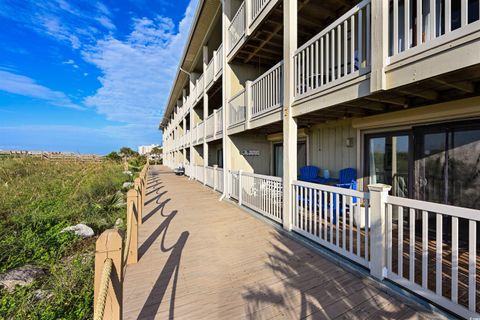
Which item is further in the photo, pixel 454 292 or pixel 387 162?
pixel 387 162

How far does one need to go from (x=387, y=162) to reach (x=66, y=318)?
623cm

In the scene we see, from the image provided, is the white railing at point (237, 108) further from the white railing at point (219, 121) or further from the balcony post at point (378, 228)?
the balcony post at point (378, 228)

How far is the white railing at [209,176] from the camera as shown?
11.1 meters

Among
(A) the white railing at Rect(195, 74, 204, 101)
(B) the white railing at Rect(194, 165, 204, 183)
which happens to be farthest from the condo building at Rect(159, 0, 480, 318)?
(B) the white railing at Rect(194, 165, 204, 183)

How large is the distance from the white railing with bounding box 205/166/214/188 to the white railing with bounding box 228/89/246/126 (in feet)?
10.6

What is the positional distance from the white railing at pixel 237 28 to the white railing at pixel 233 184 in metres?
4.39

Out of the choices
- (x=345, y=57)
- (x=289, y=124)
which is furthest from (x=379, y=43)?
(x=289, y=124)

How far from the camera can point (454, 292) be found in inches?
88.0

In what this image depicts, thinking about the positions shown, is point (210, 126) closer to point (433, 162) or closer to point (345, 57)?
point (345, 57)

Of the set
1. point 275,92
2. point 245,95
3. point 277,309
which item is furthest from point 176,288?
point 245,95

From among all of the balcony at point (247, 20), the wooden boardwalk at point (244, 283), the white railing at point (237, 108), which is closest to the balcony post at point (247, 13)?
the balcony at point (247, 20)

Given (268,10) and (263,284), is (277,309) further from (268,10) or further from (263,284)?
(268,10)

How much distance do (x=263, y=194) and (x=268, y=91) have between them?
2.72m

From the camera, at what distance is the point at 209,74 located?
1117 cm
